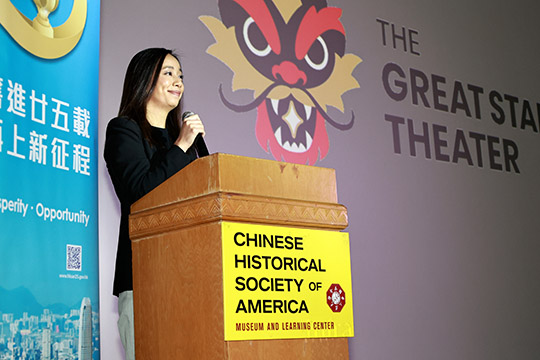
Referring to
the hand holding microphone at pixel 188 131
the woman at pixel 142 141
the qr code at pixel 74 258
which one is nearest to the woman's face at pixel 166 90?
the woman at pixel 142 141

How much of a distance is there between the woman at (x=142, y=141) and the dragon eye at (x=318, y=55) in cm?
125

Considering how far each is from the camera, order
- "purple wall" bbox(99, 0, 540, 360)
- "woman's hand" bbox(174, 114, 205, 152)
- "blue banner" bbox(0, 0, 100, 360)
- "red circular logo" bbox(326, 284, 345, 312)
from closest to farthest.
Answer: "red circular logo" bbox(326, 284, 345, 312)
"blue banner" bbox(0, 0, 100, 360)
"woman's hand" bbox(174, 114, 205, 152)
"purple wall" bbox(99, 0, 540, 360)

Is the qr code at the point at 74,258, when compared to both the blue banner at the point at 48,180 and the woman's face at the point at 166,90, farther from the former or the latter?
the woman's face at the point at 166,90

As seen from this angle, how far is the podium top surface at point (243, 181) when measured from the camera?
1.51 metres

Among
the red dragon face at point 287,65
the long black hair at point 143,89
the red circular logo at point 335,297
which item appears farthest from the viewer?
the red dragon face at point 287,65

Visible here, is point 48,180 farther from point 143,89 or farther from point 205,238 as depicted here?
point 205,238

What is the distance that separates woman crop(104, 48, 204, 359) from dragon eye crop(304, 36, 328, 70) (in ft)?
4.11

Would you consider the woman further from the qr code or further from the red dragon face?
the red dragon face

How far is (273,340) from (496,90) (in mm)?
3566

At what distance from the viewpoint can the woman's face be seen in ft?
7.64

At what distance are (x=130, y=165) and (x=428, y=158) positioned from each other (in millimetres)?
2410

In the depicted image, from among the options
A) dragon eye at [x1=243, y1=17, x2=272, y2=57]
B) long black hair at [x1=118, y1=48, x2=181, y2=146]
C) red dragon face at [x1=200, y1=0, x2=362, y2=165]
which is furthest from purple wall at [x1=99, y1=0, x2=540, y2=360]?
long black hair at [x1=118, y1=48, x2=181, y2=146]

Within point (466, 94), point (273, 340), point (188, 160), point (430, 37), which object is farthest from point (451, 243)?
point (273, 340)

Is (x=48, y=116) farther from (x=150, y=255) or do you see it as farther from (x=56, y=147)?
(x=150, y=255)
